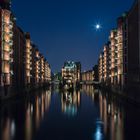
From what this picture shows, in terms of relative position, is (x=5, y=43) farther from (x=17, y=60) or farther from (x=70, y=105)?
(x=70, y=105)

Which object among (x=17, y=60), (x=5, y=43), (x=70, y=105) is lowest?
(x=70, y=105)

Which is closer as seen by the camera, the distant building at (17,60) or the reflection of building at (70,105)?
the reflection of building at (70,105)

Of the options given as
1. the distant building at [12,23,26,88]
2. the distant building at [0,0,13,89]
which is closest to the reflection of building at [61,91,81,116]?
the distant building at [0,0,13,89]

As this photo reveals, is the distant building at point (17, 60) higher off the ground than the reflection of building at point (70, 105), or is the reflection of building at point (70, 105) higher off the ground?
the distant building at point (17, 60)

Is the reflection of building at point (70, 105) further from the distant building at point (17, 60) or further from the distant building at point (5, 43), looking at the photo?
the distant building at point (17, 60)

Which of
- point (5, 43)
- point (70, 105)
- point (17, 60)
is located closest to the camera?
point (70, 105)

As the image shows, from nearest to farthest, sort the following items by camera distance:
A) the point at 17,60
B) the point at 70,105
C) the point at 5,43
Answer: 1. the point at 70,105
2. the point at 5,43
3. the point at 17,60

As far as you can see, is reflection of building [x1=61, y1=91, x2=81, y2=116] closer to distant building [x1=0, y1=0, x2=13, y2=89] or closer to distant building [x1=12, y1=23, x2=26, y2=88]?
distant building [x1=0, y1=0, x2=13, y2=89]

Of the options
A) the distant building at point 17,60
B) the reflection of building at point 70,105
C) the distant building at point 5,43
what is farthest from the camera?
the distant building at point 17,60

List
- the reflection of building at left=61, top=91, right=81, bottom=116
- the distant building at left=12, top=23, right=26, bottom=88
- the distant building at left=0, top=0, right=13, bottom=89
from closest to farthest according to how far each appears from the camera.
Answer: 1. the reflection of building at left=61, top=91, right=81, bottom=116
2. the distant building at left=0, top=0, right=13, bottom=89
3. the distant building at left=12, top=23, right=26, bottom=88

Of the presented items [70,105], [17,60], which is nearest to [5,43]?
[17,60]

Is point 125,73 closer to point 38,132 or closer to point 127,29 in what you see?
point 127,29

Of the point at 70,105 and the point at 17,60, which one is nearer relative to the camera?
the point at 70,105

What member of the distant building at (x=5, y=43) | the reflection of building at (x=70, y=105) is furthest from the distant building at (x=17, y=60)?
the reflection of building at (x=70, y=105)
